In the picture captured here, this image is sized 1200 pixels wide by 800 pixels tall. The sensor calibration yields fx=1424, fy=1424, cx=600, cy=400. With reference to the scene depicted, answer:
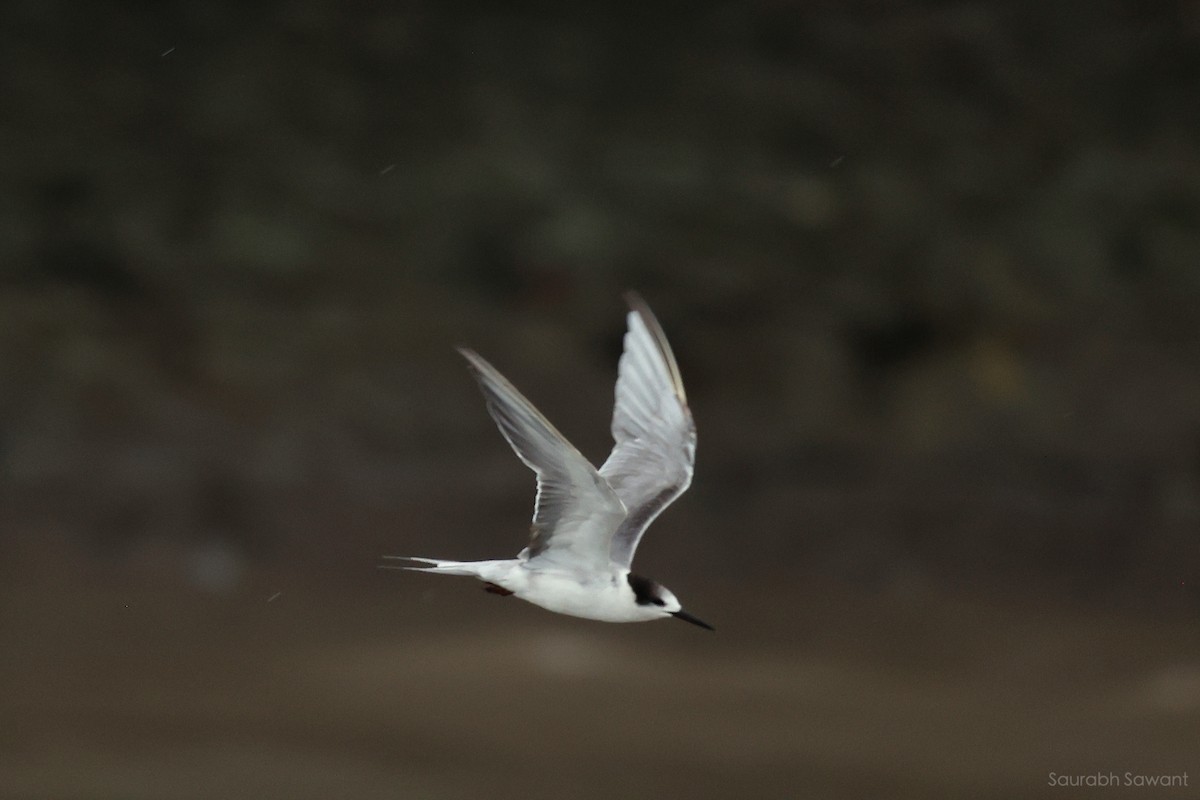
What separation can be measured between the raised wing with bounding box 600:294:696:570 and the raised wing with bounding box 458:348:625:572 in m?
0.19

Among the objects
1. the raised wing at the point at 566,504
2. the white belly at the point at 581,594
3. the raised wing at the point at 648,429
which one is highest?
the raised wing at the point at 648,429

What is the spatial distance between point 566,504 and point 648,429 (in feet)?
1.14

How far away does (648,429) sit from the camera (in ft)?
4.69

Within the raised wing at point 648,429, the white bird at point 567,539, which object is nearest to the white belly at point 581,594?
the white bird at point 567,539

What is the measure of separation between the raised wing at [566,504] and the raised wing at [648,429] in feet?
0.62

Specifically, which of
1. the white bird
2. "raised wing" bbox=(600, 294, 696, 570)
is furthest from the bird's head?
"raised wing" bbox=(600, 294, 696, 570)

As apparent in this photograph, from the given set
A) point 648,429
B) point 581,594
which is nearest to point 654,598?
point 581,594

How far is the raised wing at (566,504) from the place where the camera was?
3.38 feet

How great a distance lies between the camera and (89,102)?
535 centimetres

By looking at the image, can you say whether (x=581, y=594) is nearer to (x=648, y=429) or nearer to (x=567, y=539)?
(x=567, y=539)

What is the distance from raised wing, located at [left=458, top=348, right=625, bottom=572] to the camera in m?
1.03

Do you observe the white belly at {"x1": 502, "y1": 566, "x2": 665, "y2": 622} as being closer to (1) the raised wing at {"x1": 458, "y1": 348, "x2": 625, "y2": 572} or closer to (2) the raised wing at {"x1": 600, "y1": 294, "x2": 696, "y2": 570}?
(1) the raised wing at {"x1": 458, "y1": 348, "x2": 625, "y2": 572}

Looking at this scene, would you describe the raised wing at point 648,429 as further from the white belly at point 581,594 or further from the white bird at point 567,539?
the white belly at point 581,594

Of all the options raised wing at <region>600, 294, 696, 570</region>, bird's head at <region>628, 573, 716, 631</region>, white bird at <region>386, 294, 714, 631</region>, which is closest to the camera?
white bird at <region>386, 294, 714, 631</region>
